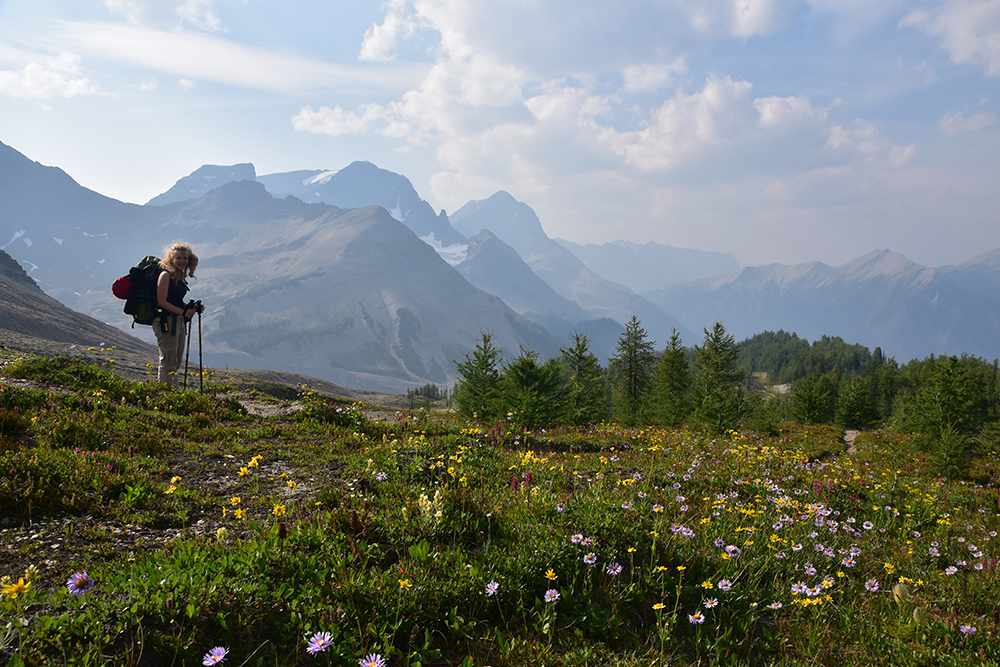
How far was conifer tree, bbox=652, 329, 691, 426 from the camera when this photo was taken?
36.5 m

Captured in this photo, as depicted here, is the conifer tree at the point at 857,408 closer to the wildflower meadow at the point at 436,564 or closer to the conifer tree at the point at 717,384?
the conifer tree at the point at 717,384

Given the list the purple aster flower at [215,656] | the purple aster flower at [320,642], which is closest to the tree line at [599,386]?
the purple aster flower at [320,642]

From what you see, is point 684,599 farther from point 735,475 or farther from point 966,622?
point 735,475

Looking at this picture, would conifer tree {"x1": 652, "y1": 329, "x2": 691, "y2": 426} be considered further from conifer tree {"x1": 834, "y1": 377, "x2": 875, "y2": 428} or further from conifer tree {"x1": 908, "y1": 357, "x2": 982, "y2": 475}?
conifer tree {"x1": 834, "y1": 377, "x2": 875, "y2": 428}

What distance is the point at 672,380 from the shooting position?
38344mm

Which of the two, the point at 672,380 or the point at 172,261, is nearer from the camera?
the point at 172,261

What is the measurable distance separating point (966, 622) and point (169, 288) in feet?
45.1

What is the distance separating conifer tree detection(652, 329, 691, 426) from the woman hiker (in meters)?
32.5

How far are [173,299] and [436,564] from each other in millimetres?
10089

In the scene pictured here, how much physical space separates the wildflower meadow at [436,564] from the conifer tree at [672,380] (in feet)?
98.6

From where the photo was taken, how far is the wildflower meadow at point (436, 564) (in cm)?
292

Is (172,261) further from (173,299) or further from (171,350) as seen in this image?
(171,350)

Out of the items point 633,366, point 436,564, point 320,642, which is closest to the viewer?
point 320,642

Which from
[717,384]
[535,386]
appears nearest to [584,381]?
[717,384]
